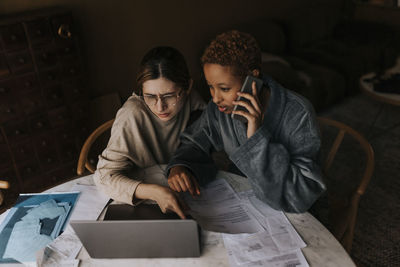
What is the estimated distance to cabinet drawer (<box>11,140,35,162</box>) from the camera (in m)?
2.28

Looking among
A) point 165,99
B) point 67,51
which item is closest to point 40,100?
A: point 67,51

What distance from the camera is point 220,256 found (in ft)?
3.25

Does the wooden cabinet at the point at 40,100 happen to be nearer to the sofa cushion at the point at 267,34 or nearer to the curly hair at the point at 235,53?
the curly hair at the point at 235,53

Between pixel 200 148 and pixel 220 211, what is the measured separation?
34cm

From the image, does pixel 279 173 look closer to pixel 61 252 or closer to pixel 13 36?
pixel 61 252

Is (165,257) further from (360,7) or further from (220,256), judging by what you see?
(360,7)

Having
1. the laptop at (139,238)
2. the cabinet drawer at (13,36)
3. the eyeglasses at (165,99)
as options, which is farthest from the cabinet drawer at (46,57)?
the laptop at (139,238)

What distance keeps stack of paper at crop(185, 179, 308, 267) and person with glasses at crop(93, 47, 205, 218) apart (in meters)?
0.13

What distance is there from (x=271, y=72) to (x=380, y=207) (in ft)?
5.08

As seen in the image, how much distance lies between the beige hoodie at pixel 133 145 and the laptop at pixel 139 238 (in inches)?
9.6

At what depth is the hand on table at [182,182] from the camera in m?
1.23

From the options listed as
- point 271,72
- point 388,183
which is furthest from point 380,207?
point 271,72

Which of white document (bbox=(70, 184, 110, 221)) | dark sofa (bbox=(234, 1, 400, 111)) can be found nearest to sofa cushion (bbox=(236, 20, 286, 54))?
dark sofa (bbox=(234, 1, 400, 111))

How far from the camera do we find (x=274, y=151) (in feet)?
3.62
